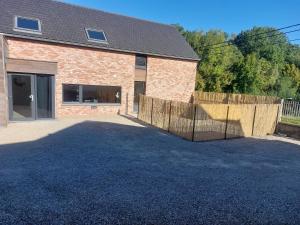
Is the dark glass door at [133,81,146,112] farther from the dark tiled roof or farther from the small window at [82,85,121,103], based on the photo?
the dark tiled roof

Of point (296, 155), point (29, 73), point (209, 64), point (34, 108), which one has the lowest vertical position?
point (296, 155)

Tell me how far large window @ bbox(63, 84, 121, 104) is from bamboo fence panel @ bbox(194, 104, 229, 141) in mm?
7610

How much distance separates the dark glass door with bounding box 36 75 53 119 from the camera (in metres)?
13.2

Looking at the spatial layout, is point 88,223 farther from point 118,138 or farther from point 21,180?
point 118,138

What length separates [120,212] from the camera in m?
4.43

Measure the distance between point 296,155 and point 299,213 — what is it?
5647 millimetres

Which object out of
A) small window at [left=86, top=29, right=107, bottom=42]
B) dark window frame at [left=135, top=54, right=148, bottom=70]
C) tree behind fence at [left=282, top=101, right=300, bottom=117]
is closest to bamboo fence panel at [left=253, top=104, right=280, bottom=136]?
tree behind fence at [left=282, top=101, right=300, bottom=117]

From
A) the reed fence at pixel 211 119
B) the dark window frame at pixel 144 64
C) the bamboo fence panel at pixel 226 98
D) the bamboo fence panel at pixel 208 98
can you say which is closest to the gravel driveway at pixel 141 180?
the reed fence at pixel 211 119

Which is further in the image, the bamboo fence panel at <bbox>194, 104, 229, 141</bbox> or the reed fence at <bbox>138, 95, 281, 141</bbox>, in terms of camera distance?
the reed fence at <bbox>138, 95, 281, 141</bbox>

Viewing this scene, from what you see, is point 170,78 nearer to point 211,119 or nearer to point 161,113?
point 161,113

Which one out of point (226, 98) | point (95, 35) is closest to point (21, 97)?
point (95, 35)

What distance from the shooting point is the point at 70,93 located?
1484 centimetres

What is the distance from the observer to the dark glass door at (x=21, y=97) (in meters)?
12.3

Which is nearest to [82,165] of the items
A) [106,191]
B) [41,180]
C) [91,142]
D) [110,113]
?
[41,180]
